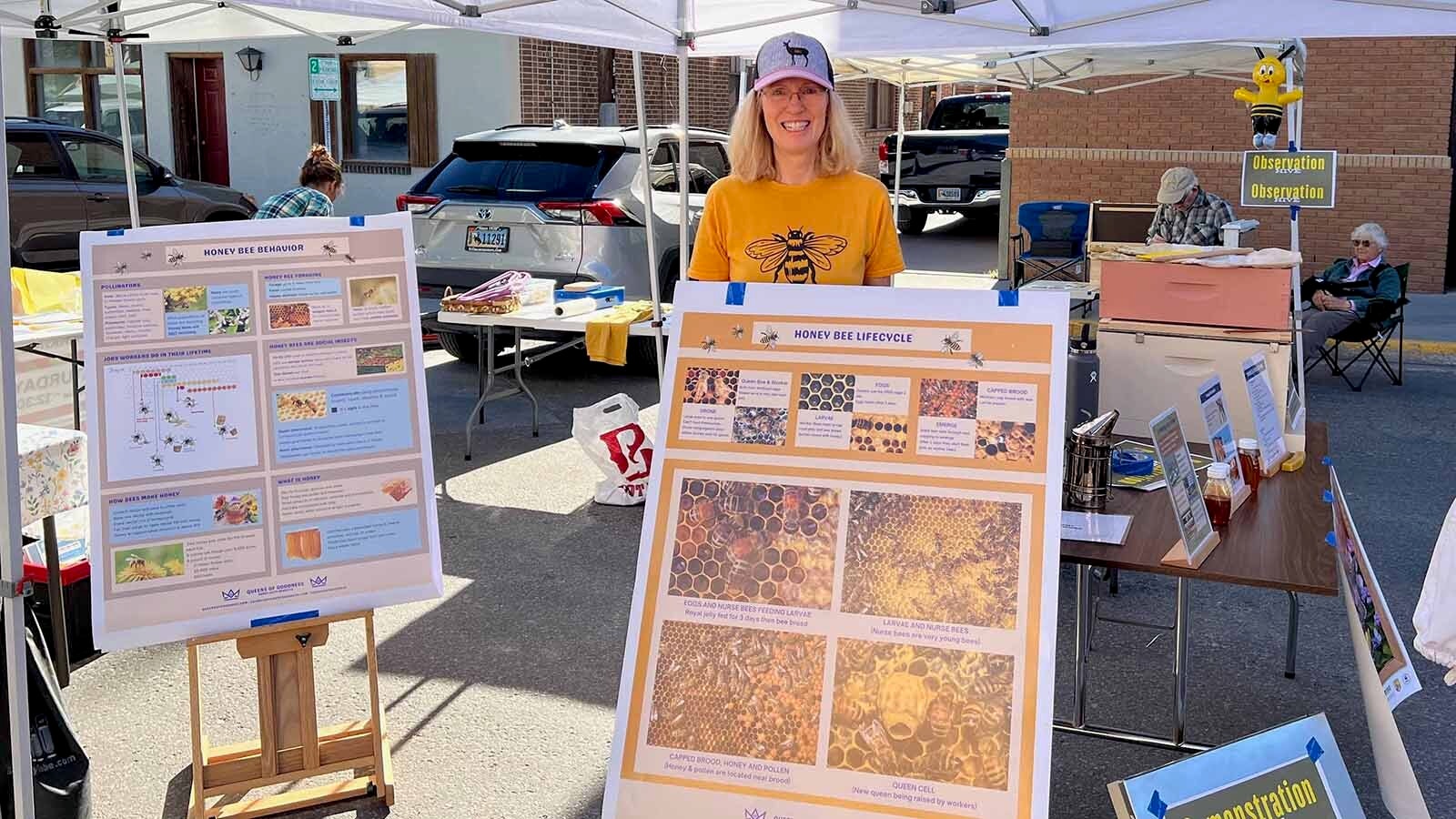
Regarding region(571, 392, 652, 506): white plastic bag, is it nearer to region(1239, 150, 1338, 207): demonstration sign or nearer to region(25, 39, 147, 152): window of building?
region(1239, 150, 1338, 207): demonstration sign

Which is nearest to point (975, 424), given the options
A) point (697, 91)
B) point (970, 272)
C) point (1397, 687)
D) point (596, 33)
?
point (1397, 687)

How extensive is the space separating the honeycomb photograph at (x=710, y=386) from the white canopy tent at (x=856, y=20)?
7.38 ft

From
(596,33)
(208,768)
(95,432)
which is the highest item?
(596,33)

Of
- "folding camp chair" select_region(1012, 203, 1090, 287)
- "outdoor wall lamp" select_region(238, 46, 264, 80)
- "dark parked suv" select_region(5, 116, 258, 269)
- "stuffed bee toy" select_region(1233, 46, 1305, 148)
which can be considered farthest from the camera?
"outdoor wall lamp" select_region(238, 46, 264, 80)

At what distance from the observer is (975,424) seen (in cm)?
240

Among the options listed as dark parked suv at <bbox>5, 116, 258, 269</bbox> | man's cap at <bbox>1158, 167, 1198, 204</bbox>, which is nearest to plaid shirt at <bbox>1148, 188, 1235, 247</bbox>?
man's cap at <bbox>1158, 167, 1198, 204</bbox>

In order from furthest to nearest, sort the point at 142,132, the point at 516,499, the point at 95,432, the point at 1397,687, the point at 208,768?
the point at 142,132 < the point at 516,499 < the point at 208,768 < the point at 95,432 < the point at 1397,687

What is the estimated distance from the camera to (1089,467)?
334 cm

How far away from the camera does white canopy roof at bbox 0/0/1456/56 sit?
4.78 m

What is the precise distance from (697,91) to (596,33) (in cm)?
1479

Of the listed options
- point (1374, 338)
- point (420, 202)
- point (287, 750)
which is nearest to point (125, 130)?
point (420, 202)

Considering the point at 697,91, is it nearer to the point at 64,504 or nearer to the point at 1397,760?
the point at 64,504

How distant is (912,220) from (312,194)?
12916mm

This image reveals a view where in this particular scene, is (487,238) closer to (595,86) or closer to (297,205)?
(297,205)
